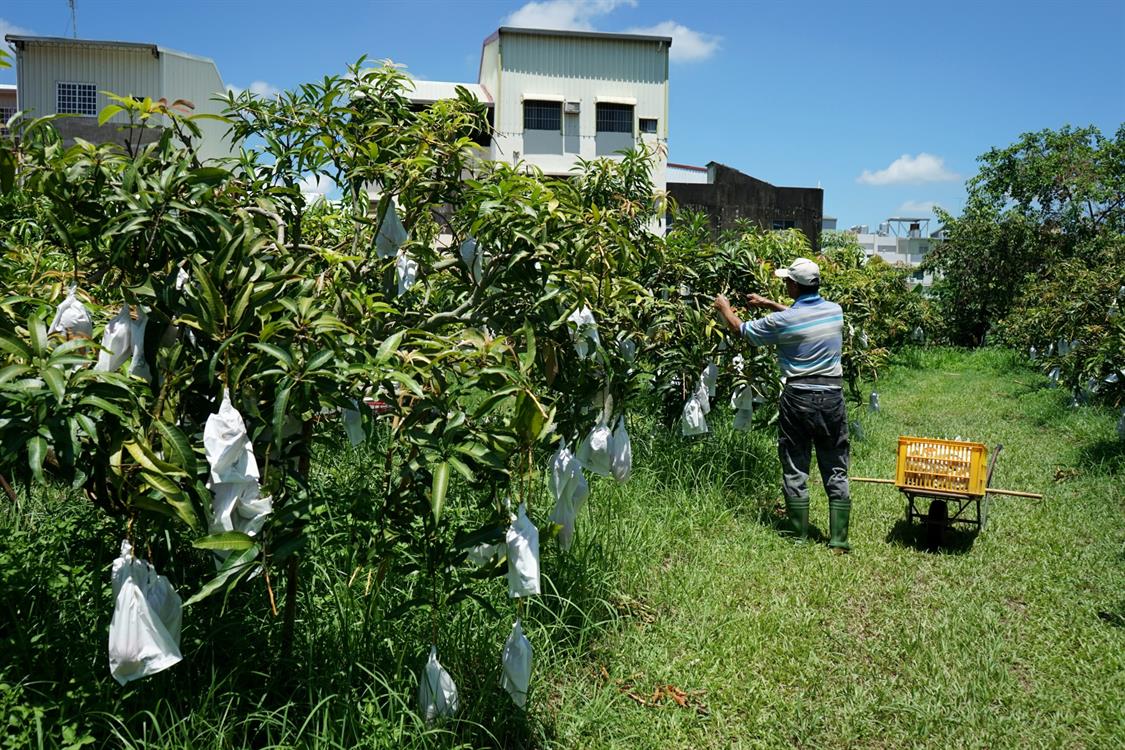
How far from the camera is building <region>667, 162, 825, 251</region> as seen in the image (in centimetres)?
2689

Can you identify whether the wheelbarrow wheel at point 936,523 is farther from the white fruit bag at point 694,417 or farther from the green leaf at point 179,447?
the green leaf at point 179,447

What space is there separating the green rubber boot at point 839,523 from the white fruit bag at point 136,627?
11.6ft

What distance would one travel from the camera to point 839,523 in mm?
4793

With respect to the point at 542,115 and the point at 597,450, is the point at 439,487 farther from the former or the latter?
the point at 542,115

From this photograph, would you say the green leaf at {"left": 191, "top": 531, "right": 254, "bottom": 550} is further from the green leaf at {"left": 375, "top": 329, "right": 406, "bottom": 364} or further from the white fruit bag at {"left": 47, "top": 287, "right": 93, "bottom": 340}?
the white fruit bag at {"left": 47, "top": 287, "right": 93, "bottom": 340}

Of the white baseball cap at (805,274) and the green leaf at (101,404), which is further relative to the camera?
the white baseball cap at (805,274)

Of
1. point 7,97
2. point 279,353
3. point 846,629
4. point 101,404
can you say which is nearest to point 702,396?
point 846,629

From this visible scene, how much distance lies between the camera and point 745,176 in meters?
28.0

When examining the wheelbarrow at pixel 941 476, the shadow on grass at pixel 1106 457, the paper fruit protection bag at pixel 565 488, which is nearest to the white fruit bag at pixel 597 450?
the paper fruit protection bag at pixel 565 488

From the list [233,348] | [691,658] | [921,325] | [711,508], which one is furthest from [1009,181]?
[233,348]

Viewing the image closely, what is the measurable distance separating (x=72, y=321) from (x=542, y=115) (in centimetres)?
2384

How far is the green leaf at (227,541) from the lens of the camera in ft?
6.57

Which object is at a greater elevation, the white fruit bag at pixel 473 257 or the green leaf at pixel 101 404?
the white fruit bag at pixel 473 257

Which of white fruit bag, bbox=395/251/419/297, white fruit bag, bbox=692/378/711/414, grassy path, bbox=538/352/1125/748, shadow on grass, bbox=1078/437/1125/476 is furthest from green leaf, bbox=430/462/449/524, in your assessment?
shadow on grass, bbox=1078/437/1125/476
